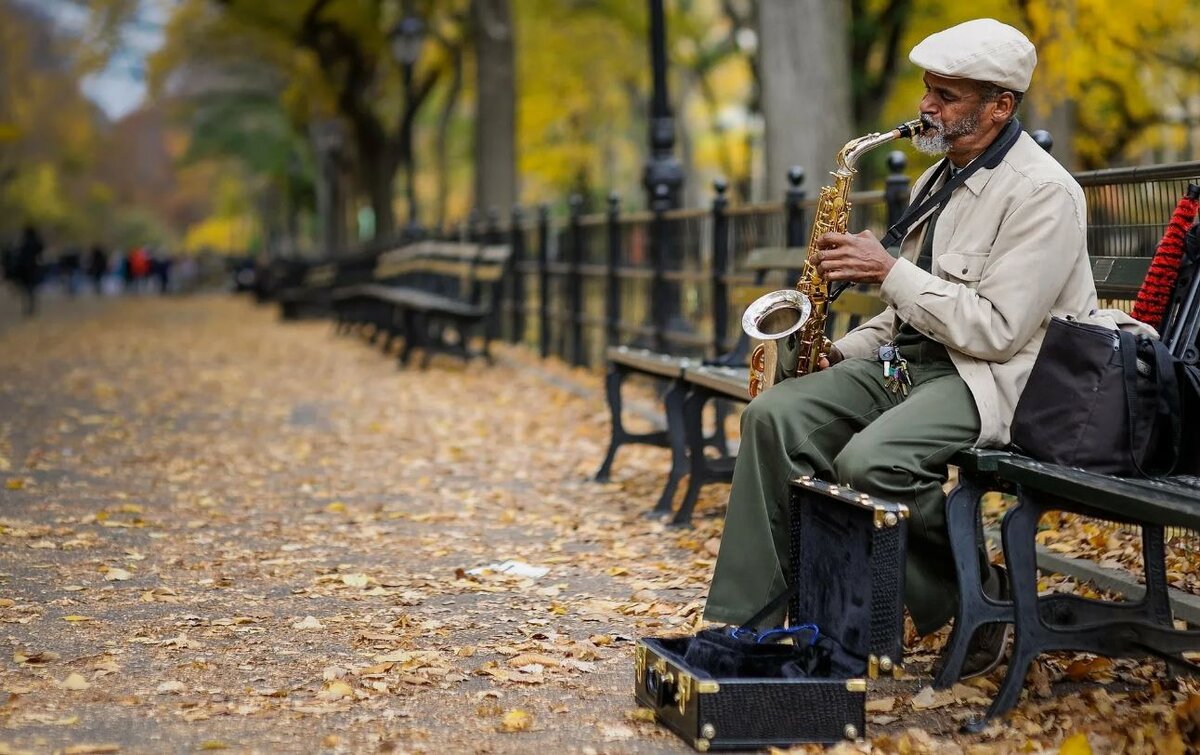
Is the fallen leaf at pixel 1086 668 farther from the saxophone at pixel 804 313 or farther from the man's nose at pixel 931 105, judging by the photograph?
the man's nose at pixel 931 105

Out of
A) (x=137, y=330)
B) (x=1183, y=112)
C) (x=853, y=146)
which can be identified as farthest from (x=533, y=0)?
(x=853, y=146)

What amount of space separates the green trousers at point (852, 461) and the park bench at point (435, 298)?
10.3 meters

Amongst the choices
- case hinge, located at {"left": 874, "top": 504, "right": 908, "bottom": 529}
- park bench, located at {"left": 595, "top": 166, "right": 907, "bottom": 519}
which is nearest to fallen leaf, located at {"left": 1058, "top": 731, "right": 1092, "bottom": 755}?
case hinge, located at {"left": 874, "top": 504, "right": 908, "bottom": 529}

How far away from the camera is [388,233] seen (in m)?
33.7

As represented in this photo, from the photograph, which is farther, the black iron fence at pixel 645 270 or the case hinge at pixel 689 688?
the black iron fence at pixel 645 270

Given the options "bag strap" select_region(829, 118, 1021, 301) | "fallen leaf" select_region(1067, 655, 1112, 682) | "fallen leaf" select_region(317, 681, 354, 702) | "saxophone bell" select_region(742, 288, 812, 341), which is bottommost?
"fallen leaf" select_region(317, 681, 354, 702)

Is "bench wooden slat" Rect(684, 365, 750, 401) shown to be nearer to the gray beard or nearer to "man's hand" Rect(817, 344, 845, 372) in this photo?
"man's hand" Rect(817, 344, 845, 372)

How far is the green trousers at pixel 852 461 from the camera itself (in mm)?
4656

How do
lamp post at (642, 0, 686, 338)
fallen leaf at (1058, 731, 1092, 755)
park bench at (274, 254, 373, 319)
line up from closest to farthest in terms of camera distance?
fallen leaf at (1058, 731, 1092, 755)
lamp post at (642, 0, 686, 338)
park bench at (274, 254, 373, 319)

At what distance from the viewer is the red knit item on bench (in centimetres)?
492

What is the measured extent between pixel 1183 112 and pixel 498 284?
45.9 ft

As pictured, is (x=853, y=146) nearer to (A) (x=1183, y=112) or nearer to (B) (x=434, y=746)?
(B) (x=434, y=746)

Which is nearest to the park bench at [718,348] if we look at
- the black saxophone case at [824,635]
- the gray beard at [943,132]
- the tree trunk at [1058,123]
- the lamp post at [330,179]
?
the gray beard at [943,132]

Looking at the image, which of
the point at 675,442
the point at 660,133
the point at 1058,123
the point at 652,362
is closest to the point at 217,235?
the point at 1058,123
